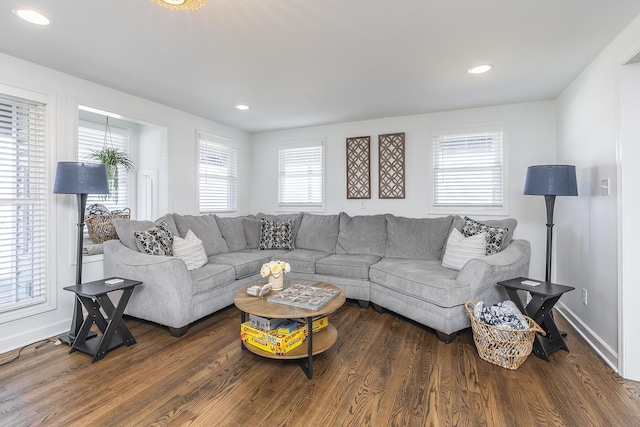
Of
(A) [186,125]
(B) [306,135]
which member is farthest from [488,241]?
(A) [186,125]

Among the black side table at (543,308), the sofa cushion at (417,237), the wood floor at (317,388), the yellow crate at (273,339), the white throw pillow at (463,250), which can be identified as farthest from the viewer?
the sofa cushion at (417,237)

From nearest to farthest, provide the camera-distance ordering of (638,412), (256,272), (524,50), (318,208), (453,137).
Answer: (638,412) < (524,50) < (256,272) < (453,137) < (318,208)

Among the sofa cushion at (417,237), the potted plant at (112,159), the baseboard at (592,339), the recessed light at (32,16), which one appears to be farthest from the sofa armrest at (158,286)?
the baseboard at (592,339)

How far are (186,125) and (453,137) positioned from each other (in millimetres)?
3503

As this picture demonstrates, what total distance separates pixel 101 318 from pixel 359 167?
11.4 feet

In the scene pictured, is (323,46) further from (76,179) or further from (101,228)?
(101,228)

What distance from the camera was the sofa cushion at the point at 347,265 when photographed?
3.60 metres

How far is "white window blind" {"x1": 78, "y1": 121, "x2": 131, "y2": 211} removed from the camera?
4.17m

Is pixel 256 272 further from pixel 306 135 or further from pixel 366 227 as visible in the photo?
pixel 306 135

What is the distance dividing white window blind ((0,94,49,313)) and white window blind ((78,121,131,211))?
136cm

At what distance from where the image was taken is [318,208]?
4.94m

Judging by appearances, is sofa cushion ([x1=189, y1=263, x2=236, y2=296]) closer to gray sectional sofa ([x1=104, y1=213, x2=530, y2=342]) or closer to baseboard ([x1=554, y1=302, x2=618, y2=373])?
gray sectional sofa ([x1=104, y1=213, x2=530, y2=342])

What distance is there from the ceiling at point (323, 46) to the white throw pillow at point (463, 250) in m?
1.55

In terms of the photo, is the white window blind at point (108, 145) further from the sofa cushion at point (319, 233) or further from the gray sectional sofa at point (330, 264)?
the sofa cushion at point (319, 233)
